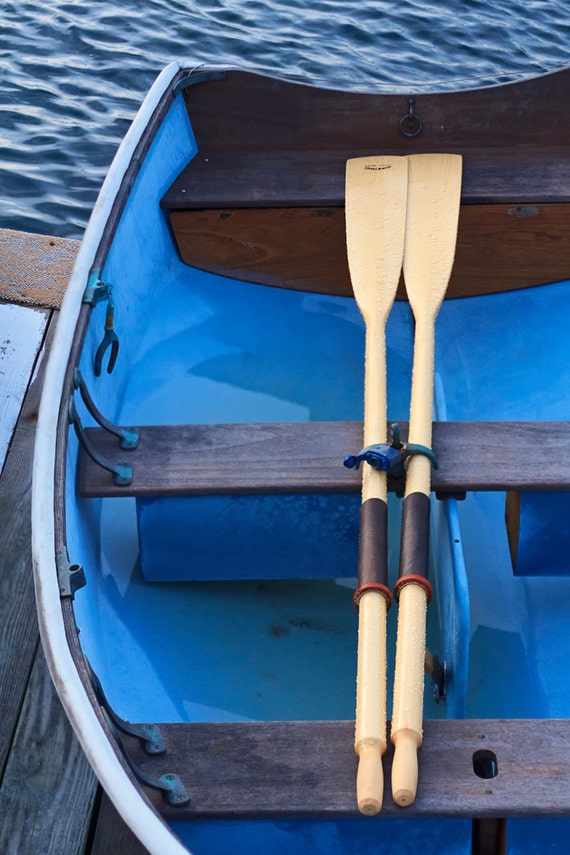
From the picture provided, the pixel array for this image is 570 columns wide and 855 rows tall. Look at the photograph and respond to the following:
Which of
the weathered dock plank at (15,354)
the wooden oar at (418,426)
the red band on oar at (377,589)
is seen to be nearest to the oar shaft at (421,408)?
the wooden oar at (418,426)

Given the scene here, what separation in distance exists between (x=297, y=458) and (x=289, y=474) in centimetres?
5

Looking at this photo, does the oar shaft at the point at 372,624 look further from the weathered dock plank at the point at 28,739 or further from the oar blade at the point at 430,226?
the weathered dock plank at the point at 28,739

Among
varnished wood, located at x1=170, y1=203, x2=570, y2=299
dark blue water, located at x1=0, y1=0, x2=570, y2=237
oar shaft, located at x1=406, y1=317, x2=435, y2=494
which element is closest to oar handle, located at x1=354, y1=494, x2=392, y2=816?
oar shaft, located at x1=406, y1=317, x2=435, y2=494

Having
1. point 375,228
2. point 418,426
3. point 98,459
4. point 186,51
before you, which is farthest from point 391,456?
point 186,51

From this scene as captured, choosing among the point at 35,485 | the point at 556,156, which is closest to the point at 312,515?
the point at 35,485

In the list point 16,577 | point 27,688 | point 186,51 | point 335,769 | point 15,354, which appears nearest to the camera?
point 335,769

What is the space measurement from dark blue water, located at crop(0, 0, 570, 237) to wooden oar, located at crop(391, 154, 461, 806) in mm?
2721

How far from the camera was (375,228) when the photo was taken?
110 inches

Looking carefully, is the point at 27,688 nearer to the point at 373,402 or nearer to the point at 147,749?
the point at 147,749

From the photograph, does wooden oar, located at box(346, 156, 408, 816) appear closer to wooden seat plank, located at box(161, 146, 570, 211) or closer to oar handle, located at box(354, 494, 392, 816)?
oar handle, located at box(354, 494, 392, 816)

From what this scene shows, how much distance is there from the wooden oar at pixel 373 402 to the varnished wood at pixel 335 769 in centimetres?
7

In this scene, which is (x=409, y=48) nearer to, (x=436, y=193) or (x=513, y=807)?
(x=436, y=193)

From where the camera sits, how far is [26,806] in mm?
2232

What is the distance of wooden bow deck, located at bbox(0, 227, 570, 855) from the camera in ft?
5.02
